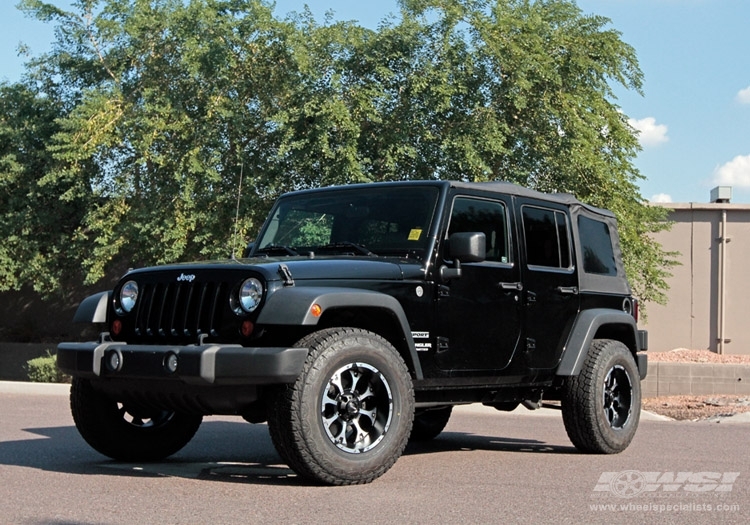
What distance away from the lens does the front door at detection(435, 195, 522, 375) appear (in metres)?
7.57

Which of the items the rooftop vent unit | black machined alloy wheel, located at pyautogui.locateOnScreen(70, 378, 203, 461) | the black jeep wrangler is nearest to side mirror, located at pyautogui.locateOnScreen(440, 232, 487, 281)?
the black jeep wrangler

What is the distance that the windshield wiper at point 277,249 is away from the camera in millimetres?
7942

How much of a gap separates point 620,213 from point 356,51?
5882 mm

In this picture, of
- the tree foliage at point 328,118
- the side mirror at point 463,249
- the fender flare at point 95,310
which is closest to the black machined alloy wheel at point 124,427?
the fender flare at point 95,310

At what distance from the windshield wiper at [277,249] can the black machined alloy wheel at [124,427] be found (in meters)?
1.37

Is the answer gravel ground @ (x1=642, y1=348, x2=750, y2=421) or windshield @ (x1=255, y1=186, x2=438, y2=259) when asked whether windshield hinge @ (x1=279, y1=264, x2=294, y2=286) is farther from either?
gravel ground @ (x1=642, y1=348, x2=750, y2=421)

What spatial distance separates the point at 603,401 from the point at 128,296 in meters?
3.97

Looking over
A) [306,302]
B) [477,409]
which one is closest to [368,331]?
[306,302]

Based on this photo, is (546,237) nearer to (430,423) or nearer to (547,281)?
(547,281)

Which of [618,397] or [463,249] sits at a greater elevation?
[463,249]

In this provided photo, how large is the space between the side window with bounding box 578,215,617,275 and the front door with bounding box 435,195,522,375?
122 centimetres

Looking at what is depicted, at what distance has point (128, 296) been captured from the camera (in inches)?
293

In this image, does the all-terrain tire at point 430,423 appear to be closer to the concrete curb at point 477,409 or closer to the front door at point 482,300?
the front door at point 482,300

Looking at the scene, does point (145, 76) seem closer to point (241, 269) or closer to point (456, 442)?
point (456, 442)
